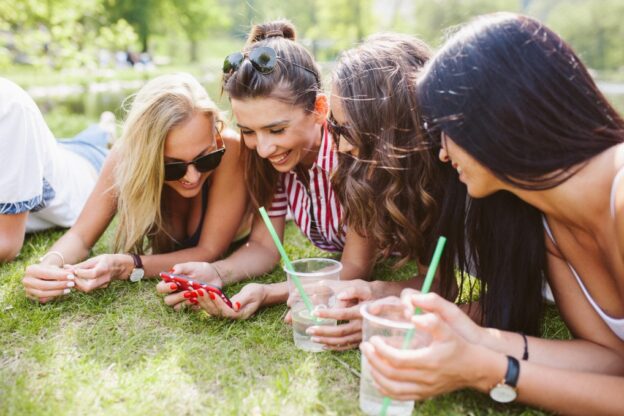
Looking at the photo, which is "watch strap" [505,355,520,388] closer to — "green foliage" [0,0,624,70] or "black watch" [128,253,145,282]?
"black watch" [128,253,145,282]

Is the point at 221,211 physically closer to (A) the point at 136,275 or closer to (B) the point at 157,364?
(A) the point at 136,275

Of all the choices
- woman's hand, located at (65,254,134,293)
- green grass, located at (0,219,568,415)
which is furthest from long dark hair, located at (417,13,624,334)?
woman's hand, located at (65,254,134,293)

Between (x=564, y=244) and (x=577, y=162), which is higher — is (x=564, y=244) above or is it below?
below

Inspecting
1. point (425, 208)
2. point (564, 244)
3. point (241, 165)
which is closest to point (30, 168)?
point (241, 165)

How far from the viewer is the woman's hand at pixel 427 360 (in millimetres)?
1927

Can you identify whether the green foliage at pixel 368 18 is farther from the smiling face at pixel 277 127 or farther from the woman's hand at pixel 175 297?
the woman's hand at pixel 175 297

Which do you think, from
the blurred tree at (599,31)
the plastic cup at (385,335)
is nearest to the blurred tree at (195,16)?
the blurred tree at (599,31)

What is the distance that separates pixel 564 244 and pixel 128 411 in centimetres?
187

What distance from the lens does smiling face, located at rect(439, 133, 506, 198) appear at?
84.3 inches

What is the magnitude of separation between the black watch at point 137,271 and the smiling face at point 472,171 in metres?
2.07

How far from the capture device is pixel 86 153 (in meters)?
5.39

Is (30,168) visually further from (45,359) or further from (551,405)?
(551,405)

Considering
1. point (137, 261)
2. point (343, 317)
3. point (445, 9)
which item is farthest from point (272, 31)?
point (445, 9)

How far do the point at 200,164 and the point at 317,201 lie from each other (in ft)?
2.40
